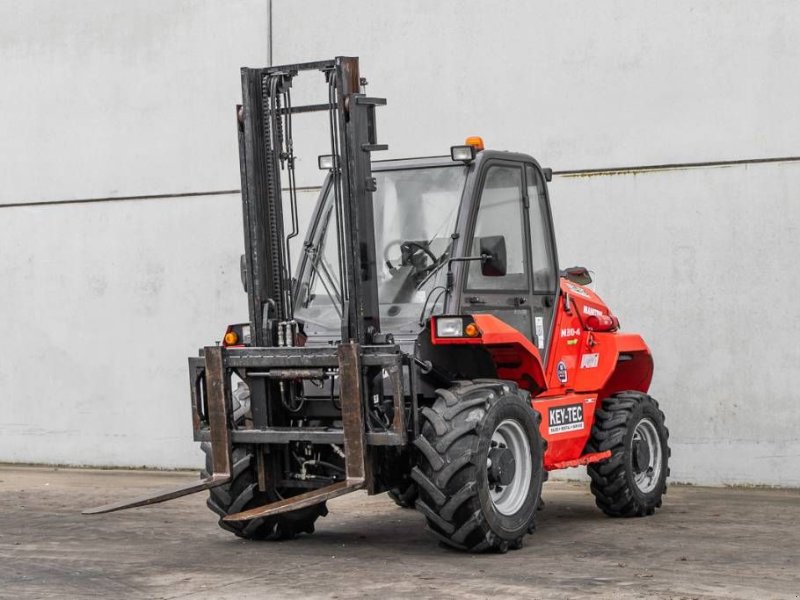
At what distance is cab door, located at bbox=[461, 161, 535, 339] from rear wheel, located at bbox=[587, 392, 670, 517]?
1.12 metres

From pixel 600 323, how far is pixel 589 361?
1.08ft

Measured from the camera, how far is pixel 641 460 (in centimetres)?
1004

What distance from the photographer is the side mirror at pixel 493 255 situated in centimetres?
833

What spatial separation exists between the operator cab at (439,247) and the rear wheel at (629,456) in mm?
948

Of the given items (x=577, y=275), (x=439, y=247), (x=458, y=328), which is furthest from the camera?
(x=577, y=275)

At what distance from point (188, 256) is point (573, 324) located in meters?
5.05

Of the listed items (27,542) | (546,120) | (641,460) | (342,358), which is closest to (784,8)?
(546,120)

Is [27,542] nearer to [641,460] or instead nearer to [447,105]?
[641,460]

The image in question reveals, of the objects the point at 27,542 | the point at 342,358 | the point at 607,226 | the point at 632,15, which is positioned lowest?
the point at 27,542

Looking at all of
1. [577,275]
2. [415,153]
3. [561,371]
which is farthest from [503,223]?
[415,153]

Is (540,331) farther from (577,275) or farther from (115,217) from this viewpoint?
(115,217)

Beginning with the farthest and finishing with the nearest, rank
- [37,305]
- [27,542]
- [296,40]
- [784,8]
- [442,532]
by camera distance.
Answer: [37,305], [296,40], [784,8], [27,542], [442,532]

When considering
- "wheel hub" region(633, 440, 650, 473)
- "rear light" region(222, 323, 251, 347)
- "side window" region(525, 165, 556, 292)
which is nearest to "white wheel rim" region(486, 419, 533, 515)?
"side window" region(525, 165, 556, 292)

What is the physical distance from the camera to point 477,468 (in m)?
7.65
